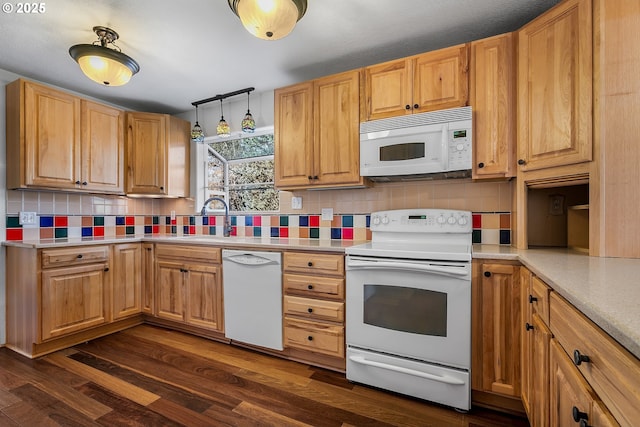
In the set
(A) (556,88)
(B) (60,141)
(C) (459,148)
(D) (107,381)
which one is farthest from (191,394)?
(A) (556,88)

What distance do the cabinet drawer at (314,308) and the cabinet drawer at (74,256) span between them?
5.65 feet

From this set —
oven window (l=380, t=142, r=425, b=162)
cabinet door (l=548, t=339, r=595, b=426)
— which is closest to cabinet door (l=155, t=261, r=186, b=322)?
oven window (l=380, t=142, r=425, b=162)

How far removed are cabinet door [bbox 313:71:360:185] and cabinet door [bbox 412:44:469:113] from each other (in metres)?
0.44

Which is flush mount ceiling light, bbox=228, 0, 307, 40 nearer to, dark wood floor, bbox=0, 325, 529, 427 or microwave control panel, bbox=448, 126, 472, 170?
microwave control panel, bbox=448, 126, 472, 170

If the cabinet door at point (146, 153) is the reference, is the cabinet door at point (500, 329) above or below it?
below

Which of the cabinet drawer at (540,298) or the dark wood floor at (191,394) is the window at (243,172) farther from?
the cabinet drawer at (540,298)

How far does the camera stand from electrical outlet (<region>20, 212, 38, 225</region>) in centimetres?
256

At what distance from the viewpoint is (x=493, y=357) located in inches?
63.7

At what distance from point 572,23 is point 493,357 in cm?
177

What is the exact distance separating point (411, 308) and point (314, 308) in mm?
663

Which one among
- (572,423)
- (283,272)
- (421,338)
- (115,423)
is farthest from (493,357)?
(115,423)

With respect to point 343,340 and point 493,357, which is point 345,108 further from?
point 493,357

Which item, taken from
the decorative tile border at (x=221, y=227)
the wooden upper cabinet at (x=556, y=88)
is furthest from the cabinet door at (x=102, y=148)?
the wooden upper cabinet at (x=556, y=88)

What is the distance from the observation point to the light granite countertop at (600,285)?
0.60 meters
